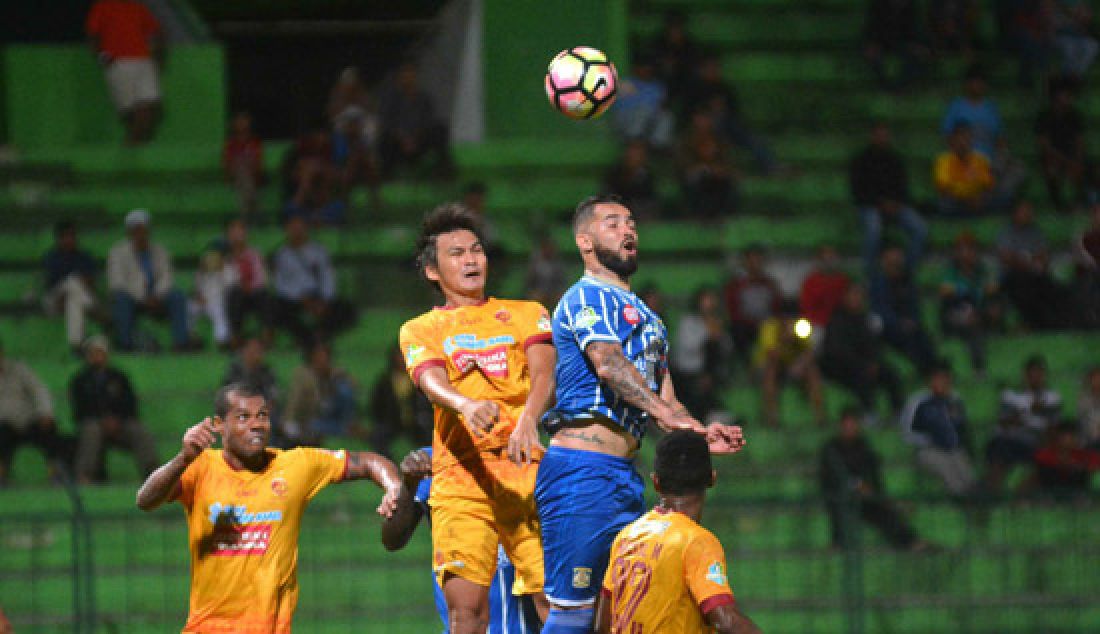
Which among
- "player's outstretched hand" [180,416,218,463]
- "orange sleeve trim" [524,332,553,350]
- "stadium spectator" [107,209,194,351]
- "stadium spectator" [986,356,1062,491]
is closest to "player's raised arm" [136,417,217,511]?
"player's outstretched hand" [180,416,218,463]

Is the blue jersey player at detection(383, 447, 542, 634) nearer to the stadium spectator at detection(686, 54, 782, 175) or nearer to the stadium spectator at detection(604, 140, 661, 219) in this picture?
the stadium spectator at detection(604, 140, 661, 219)

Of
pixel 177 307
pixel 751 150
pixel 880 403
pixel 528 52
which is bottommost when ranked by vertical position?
pixel 880 403

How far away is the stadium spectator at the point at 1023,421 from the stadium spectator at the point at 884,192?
256 cm

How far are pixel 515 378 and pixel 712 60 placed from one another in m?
12.6

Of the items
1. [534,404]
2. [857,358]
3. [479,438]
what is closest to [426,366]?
[479,438]

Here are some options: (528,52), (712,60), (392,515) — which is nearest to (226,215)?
(528,52)

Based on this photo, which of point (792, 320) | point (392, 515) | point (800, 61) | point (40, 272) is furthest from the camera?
point (800, 61)

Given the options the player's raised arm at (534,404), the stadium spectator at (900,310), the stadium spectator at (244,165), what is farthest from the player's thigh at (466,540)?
the stadium spectator at (244,165)

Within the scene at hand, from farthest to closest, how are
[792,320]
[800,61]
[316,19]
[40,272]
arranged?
[316,19]
[800,61]
[40,272]
[792,320]

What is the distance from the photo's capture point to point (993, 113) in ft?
65.8

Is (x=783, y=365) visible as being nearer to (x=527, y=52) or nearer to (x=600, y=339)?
(x=527, y=52)

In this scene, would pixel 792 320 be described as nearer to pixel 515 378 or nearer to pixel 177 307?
pixel 177 307

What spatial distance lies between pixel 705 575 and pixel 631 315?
56.7 inches

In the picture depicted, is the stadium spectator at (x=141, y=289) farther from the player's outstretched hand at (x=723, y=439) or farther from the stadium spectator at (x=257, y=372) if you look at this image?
the player's outstretched hand at (x=723, y=439)
